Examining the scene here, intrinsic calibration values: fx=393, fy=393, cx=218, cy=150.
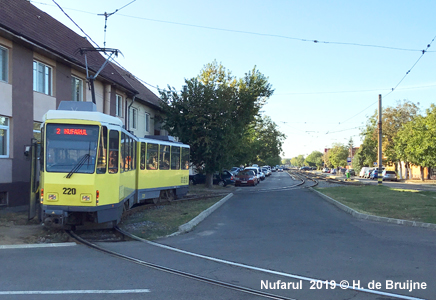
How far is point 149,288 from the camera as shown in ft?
19.5

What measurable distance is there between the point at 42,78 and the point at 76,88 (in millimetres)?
3061

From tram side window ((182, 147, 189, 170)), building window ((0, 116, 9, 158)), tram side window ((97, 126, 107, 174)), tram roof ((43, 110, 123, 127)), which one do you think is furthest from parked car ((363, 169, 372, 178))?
tram roof ((43, 110, 123, 127))

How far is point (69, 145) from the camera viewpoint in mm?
10102

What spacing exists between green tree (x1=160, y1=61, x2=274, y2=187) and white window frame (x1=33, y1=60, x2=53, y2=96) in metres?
11.4

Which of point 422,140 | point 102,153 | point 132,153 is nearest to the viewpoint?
point 102,153

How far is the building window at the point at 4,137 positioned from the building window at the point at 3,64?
156 centimetres

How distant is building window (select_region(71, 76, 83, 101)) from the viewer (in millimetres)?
20089

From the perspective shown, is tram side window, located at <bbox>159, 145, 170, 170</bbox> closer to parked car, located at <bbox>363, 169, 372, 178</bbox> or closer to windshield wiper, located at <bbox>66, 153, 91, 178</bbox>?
windshield wiper, located at <bbox>66, 153, 91, 178</bbox>

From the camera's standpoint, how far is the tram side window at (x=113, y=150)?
10555 mm

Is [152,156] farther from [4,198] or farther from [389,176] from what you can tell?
[389,176]

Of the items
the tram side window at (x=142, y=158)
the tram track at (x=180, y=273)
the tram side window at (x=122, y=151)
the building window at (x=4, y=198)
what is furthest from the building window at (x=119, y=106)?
the tram track at (x=180, y=273)

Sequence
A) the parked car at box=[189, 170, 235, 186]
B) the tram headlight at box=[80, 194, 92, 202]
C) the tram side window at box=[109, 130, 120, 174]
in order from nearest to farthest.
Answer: the tram headlight at box=[80, 194, 92, 202] < the tram side window at box=[109, 130, 120, 174] < the parked car at box=[189, 170, 235, 186]

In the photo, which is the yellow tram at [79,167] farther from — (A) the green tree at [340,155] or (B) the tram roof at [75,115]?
(A) the green tree at [340,155]

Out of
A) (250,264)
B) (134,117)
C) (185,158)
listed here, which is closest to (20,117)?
(185,158)
